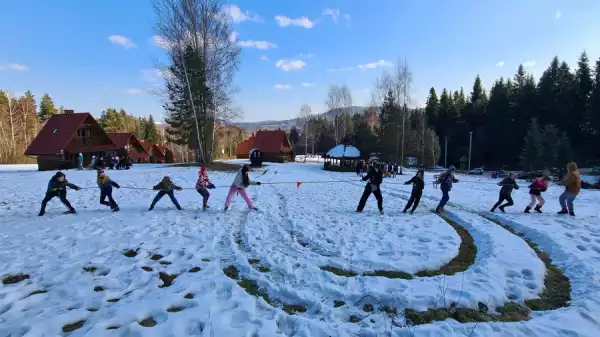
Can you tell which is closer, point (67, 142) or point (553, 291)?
point (553, 291)

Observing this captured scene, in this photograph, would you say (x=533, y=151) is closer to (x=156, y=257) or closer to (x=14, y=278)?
(x=156, y=257)

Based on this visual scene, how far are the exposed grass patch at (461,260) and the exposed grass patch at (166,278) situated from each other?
14.6 ft

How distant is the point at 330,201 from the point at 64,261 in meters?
9.92

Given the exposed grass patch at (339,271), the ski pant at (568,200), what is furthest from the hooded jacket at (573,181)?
the exposed grass patch at (339,271)

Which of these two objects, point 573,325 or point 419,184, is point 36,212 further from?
point 573,325

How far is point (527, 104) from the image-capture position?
54.5 metres

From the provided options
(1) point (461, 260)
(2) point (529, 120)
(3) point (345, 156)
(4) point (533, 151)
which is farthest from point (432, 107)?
(1) point (461, 260)

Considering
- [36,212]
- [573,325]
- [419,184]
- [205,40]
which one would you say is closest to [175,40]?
[205,40]

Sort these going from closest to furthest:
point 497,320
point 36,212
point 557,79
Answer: point 497,320, point 36,212, point 557,79

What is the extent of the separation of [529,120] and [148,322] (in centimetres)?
6605

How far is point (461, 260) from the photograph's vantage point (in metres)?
6.63

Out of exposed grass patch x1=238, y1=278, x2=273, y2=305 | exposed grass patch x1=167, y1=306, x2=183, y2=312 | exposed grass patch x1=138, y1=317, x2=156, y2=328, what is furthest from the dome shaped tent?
exposed grass patch x1=138, y1=317, x2=156, y2=328

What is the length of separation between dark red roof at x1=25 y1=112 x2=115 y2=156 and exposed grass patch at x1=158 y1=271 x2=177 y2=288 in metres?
35.9

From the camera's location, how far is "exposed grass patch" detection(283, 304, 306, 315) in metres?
4.39
